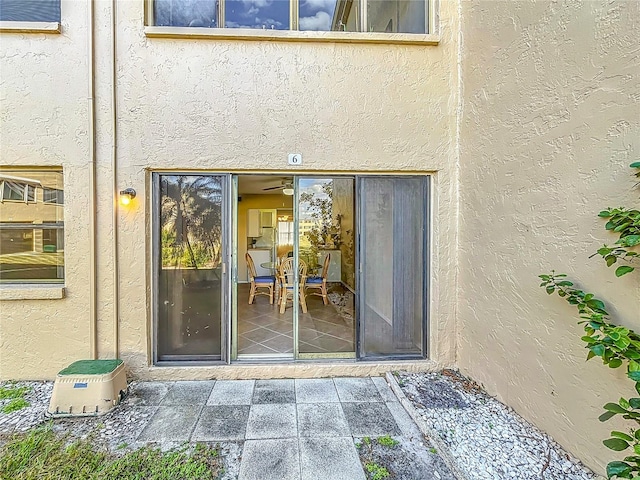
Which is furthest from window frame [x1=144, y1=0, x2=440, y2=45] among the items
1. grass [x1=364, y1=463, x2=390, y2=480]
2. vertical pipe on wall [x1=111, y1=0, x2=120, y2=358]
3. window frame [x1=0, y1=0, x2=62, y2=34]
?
grass [x1=364, y1=463, x2=390, y2=480]

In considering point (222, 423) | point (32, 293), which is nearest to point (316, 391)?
point (222, 423)

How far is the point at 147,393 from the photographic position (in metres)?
3.25

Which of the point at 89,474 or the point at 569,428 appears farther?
the point at 569,428

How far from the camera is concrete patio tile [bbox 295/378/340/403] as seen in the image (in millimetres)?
3162

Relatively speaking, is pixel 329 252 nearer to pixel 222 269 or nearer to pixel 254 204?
pixel 222 269

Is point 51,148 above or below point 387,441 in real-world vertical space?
above

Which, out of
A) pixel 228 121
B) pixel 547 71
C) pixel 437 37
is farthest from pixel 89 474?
pixel 437 37

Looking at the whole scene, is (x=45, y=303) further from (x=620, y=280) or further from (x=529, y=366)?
(x=620, y=280)

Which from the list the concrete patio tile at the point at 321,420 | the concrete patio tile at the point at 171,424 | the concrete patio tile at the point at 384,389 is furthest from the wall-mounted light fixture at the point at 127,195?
the concrete patio tile at the point at 384,389

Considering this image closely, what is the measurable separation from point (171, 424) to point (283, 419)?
992mm

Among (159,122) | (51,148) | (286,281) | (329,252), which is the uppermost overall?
(159,122)

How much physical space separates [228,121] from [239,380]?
2956mm

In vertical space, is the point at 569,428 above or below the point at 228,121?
below

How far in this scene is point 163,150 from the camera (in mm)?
3459
